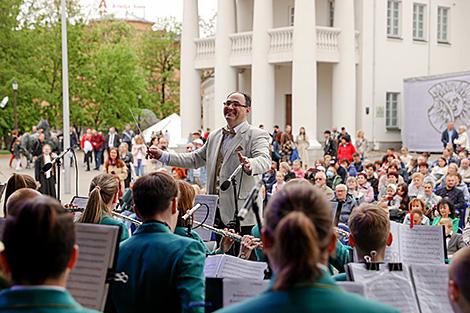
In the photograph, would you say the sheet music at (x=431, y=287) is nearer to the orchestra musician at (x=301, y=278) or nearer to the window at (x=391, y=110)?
the orchestra musician at (x=301, y=278)

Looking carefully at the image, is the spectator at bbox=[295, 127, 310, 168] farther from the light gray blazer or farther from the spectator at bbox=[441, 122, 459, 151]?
the light gray blazer

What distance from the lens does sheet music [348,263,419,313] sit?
3633mm

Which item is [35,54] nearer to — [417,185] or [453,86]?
[453,86]

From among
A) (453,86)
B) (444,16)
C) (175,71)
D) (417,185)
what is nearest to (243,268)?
(417,185)

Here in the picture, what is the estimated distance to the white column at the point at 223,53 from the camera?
1259 inches

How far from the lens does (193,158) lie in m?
7.75

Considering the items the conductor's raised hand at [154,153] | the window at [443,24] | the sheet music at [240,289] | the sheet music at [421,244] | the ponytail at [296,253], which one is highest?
the window at [443,24]

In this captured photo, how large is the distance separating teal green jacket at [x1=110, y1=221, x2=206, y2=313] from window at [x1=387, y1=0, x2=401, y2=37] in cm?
3147

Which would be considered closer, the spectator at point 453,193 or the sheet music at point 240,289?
the sheet music at point 240,289

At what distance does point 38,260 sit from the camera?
2.42 metres

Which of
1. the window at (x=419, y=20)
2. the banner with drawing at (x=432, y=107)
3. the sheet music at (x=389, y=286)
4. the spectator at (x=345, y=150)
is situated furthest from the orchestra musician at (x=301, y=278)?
the window at (x=419, y=20)

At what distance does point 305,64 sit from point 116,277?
2627 centimetres

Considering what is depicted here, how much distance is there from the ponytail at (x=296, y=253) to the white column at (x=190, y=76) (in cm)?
3152

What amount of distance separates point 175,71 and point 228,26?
28005 mm
